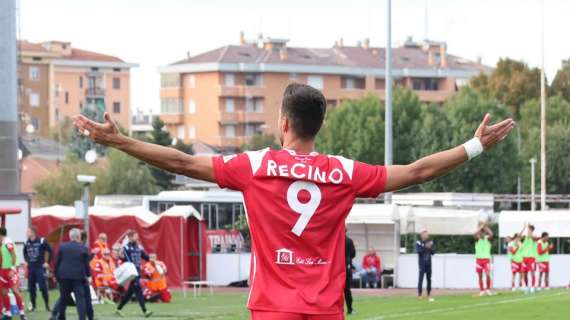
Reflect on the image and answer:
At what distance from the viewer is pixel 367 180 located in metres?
7.12

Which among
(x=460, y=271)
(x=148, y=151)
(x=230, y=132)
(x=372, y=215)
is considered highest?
(x=230, y=132)

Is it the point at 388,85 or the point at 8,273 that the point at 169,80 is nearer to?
the point at 388,85

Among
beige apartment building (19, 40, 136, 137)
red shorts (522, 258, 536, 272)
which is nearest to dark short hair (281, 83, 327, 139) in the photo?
red shorts (522, 258, 536, 272)

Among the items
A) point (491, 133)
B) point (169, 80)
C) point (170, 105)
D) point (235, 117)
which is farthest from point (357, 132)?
point (491, 133)

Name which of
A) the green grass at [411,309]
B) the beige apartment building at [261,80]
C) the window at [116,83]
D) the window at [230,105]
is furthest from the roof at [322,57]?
the green grass at [411,309]

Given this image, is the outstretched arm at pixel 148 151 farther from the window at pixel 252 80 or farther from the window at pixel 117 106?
the window at pixel 117 106

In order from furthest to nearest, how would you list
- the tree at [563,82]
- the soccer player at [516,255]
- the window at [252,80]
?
1. the window at [252,80]
2. the tree at [563,82]
3. the soccer player at [516,255]

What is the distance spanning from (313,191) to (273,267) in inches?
15.7

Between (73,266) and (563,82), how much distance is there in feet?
311

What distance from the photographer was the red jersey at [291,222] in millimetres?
6922

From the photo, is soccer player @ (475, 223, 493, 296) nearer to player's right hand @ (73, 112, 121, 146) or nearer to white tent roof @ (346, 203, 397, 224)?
white tent roof @ (346, 203, 397, 224)

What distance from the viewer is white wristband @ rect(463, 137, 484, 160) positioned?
7219 mm

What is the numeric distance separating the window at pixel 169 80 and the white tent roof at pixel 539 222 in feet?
349

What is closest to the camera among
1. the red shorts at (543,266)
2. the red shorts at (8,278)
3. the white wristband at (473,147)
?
the white wristband at (473,147)
